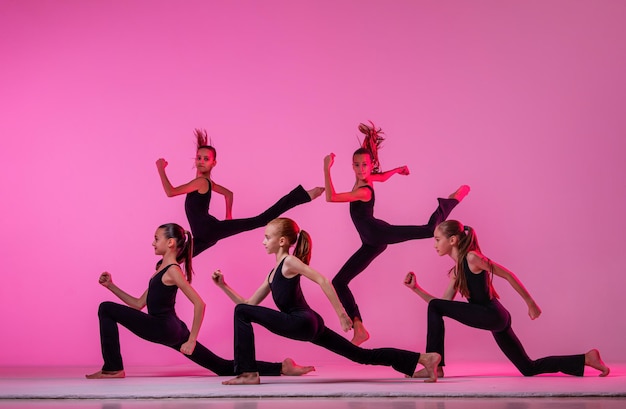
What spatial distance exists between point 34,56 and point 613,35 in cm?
470

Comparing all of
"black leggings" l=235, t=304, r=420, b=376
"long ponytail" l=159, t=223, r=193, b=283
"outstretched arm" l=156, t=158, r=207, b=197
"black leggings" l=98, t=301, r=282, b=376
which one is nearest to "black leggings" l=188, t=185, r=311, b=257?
"outstretched arm" l=156, t=158, r=207, b=197

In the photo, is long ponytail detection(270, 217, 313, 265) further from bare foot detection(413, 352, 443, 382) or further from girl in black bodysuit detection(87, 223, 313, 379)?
bare foot detection(413, 352, 443, 382)

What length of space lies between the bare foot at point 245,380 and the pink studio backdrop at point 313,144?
2.42 meters

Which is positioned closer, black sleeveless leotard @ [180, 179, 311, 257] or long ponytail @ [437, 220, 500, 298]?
long ponytail @ [437, 220, 500, 298]

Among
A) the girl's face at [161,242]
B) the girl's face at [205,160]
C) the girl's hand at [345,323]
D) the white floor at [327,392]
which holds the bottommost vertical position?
the white floor at [327,392]

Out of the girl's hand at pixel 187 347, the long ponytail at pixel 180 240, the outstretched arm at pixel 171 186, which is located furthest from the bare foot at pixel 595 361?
the outstretched arm at pixel 171 186

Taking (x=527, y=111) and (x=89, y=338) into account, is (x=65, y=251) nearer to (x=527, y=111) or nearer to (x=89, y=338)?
(x=89, y=338)

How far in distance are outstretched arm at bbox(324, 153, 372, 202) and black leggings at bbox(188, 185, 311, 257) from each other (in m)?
0.27

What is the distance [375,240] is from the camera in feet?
21.6

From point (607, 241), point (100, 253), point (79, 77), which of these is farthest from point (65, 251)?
point (607, 241)

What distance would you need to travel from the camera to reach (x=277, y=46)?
7680mm

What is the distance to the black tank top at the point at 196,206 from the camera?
668 cm

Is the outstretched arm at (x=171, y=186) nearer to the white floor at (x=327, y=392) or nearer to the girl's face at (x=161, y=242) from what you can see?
the girl's face at (x=161, y=242)

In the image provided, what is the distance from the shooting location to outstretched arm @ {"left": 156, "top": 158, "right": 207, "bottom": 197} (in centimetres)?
650
